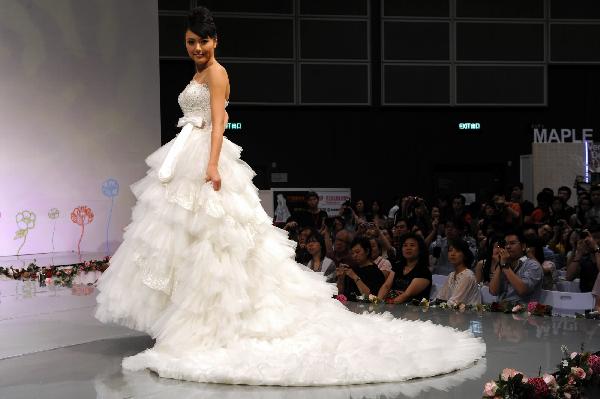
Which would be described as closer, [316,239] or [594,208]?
[316,239]

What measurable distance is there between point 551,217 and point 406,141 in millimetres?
5239

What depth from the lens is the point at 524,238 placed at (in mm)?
5238

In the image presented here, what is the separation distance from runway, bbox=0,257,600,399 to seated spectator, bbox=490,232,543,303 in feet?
0.76

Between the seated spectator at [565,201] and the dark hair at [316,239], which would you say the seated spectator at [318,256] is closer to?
the dark hair at [316,239]

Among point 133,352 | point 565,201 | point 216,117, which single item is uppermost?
point 216,117

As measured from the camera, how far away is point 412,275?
5172 mm

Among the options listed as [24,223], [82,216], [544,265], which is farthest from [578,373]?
[82,216]

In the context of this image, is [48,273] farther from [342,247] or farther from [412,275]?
[412,275]

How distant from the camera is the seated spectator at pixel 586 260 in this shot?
5211 millimetres

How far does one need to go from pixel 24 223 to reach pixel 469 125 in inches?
278

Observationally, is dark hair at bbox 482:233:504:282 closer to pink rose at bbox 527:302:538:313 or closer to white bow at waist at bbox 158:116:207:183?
pink rose at bbox 527:302:538:313

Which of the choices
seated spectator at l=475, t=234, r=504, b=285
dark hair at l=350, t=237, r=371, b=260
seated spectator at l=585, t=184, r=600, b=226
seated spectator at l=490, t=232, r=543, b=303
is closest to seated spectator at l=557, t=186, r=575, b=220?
seated spectator at l=585, t=184, r=600, b=226

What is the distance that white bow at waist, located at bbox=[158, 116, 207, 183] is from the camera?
3.40 metres

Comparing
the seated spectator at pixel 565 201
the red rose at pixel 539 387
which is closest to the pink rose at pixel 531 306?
the red rose at pixel 539 387
